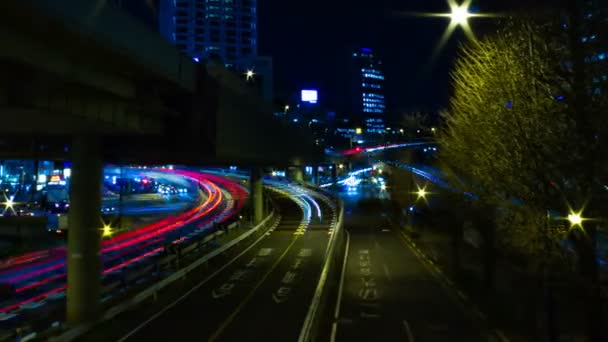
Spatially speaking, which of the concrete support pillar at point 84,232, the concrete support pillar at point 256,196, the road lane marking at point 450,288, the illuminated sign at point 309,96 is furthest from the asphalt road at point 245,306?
the illuminated sign at point 309,96

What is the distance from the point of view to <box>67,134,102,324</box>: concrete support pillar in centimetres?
1387

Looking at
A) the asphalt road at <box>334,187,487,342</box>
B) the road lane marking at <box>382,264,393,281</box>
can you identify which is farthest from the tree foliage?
the road lane marking at <box>382,264,393,281</box>

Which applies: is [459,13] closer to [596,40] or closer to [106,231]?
[596,40]

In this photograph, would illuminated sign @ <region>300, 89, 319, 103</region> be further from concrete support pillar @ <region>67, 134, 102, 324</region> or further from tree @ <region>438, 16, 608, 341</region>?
tree @ <region>438, 16, 608, 341</region>

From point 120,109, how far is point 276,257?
17.0 metres

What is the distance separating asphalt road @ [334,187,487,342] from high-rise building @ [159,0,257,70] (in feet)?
405

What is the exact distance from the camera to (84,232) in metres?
14.3

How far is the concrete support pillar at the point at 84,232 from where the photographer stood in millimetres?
13867

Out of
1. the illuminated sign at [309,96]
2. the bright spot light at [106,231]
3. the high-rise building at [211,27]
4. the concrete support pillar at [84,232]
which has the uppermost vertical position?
the high-rise building at [211,27]

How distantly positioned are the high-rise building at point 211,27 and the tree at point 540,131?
444 feet

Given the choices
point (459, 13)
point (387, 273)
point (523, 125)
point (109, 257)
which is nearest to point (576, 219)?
point (523, 125)

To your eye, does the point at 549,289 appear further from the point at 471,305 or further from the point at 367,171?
the point at 367,171

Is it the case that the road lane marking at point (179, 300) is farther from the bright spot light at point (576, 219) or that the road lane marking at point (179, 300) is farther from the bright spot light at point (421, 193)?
the bright spot light at point (421, 193)

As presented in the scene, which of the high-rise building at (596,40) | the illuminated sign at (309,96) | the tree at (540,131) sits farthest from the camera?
the illuminated sign at (309,96)
